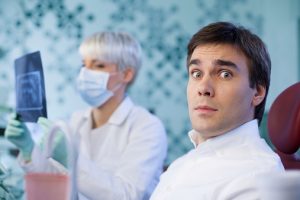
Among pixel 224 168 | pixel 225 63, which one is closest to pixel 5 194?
pixel 224 168

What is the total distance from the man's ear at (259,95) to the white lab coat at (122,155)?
25.4 inches

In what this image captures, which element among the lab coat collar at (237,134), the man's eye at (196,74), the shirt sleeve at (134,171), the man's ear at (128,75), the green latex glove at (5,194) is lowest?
the shirt sleeve at (134,171)

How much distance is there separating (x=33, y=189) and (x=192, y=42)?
2.35ft

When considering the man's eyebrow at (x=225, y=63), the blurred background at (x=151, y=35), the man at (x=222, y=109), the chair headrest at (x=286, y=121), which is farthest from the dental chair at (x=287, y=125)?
the blurred background at (x=151, y=35)

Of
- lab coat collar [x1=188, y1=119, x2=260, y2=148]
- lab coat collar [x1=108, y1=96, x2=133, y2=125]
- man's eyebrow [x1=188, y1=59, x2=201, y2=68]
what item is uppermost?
man's eyebrow [x1=188, y1=59, x2=201, y2=68]

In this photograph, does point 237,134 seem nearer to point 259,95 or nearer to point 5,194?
point 259,95

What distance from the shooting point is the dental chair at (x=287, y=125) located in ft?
5.33

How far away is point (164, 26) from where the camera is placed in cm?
388

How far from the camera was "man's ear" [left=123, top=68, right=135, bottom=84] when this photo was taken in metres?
2.38

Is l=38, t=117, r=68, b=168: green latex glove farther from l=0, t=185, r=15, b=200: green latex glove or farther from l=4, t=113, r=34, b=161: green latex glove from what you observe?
l=0, t=185, r=15, b=200: green latex glove

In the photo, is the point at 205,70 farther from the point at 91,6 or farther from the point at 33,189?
the point at 91,6

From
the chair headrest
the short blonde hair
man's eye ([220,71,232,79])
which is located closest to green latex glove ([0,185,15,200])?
man's eye ([220,71,232,79])

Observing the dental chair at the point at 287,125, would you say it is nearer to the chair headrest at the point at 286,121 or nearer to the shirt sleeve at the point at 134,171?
the chair headrest at the point at 286,121

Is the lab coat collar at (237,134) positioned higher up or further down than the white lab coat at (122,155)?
higher up
